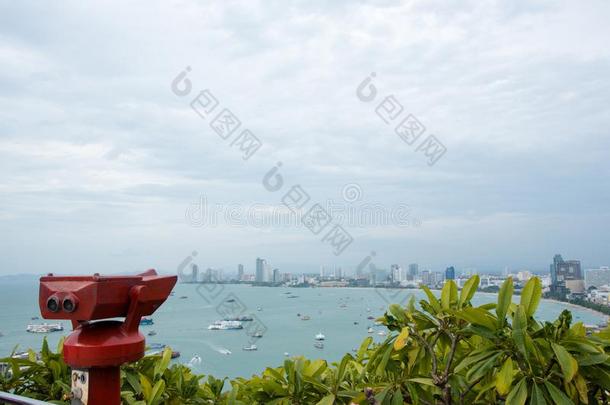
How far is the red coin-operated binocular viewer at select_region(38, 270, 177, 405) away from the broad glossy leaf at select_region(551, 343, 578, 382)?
4.16 ft

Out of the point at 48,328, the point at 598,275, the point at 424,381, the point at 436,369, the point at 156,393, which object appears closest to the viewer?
the point at 424,381

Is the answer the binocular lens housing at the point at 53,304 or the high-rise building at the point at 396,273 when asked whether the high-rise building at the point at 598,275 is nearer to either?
the high-rise building at the point at 396,273

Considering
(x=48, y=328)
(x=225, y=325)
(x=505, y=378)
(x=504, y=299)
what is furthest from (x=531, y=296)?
(x=225, y=325)

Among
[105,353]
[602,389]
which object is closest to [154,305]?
[105,353]

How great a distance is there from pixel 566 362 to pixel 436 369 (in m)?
0.54

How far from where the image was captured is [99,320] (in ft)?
4.59

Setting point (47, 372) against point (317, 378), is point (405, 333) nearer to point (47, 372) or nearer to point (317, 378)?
point (317, 378)

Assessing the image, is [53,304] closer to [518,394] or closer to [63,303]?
[63,303]

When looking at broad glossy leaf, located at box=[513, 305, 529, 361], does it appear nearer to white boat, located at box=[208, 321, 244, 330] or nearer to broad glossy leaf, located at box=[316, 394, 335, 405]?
broad glossy leaf, located at box=[316, 394, 335, 405]

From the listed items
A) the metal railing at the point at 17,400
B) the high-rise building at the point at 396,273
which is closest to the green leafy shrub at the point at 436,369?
the metal railing at the point at 17,400

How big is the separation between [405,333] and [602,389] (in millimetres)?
690

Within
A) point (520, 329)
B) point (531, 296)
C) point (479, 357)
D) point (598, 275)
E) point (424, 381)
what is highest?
point (531, 296)

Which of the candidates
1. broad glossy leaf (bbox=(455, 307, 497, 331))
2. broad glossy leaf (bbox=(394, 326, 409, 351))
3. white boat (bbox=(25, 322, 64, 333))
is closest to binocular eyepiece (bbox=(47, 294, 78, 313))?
broad glossy leaf (bbox=(394, 326, 409, 351))

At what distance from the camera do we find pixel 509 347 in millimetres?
1644
